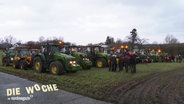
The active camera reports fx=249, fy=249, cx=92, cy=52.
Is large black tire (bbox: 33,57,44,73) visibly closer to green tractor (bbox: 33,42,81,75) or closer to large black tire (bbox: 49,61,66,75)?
green tractor (bbox: 33,42,81,75)

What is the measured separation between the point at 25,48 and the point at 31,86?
1061cm

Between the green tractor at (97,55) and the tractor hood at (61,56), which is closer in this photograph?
the tractor hood at (61,56)

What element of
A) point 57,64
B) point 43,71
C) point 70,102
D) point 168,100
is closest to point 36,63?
point 43,71

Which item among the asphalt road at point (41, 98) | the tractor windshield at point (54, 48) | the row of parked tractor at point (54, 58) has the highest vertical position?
the tractor windshield at point (54, 48)

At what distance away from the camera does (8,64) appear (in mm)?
22812

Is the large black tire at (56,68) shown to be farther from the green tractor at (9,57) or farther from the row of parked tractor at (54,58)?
the green tractor at (9,57)

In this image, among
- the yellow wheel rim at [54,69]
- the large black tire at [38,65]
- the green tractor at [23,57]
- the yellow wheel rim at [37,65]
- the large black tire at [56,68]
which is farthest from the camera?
the green tractor at [23,57]

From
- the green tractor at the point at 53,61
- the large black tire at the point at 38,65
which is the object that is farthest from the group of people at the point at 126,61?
the large black tire at the point at 38,65

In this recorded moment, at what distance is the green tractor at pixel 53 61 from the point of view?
15531 millimetres

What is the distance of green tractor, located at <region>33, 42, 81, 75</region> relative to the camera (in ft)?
51.0

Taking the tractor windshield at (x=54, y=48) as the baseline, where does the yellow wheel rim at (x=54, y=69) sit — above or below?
below

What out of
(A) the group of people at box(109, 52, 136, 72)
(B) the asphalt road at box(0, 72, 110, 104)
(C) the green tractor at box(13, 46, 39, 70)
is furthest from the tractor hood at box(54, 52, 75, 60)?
(B) the asphalt road at box(0, 72, 110, 104)

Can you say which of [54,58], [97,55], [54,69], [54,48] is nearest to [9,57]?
[54,48]

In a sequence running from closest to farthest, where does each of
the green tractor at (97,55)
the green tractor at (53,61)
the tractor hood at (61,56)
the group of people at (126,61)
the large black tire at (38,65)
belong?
the green tractor at (53,61)
the tractor hood at (61,56)
the large black tire at (38,65)
the group of people at (126,61)
the green tractor at (97,55)
